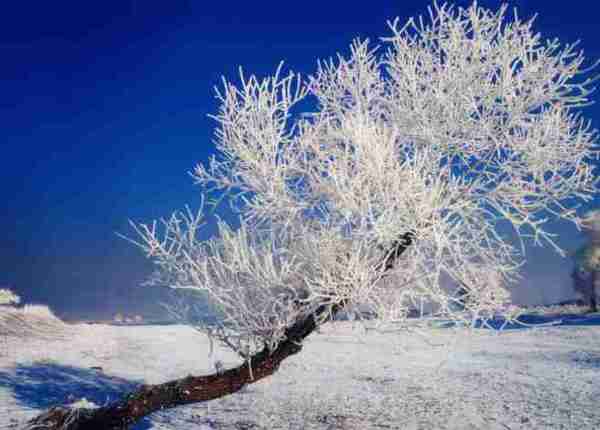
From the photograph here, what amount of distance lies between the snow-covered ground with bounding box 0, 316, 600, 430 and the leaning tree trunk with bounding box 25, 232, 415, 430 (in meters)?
0.46

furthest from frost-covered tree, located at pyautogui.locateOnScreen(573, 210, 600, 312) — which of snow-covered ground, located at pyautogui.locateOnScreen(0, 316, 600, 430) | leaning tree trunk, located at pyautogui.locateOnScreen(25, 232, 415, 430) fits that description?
leaning tree trunk, located at pyautogui.locateOnScreen(25, 232, 415, 430)

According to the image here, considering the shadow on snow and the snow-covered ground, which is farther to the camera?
the shadow on snow

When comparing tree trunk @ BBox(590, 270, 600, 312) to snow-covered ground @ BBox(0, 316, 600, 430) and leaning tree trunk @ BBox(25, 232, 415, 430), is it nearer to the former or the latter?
snow-covered ground @ BBox(0, 316, 600, 430)

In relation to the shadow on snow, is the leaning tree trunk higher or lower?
lower

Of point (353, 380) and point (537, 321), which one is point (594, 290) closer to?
point (537, 321)

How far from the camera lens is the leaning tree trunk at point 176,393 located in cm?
664

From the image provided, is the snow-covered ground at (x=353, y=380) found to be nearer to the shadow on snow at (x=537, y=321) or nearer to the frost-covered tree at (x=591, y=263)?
the shadow on snow at (x=537, y=321)

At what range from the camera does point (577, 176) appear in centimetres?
611

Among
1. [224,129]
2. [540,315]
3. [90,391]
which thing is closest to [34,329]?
[90,391]

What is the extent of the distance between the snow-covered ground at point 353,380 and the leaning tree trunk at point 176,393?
463mm

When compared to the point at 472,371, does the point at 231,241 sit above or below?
above

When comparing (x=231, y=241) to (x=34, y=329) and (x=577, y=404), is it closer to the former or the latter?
(x=577, y=404)

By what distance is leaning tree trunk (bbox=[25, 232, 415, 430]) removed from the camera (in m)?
6.64

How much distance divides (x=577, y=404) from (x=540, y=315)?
61.2 feet
